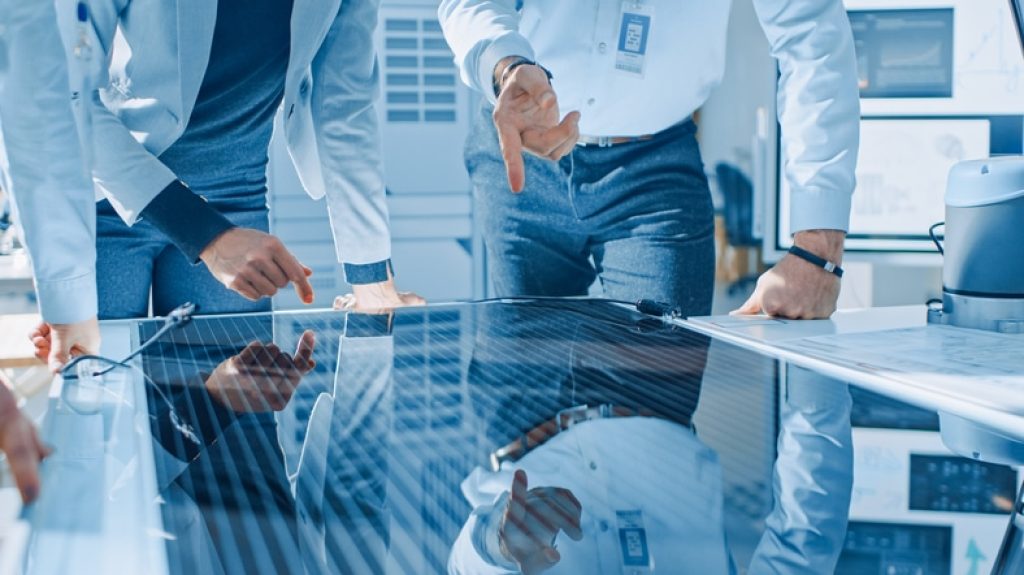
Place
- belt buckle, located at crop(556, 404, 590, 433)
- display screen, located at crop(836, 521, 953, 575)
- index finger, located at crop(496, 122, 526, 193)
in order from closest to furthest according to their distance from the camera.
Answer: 1. display screen, located at crop(836, 521, 953, 575)
2. belt buckle, located at crop(556, 404, 590, 433)
3. index finger, located at crop(496, 122, 526, 193)

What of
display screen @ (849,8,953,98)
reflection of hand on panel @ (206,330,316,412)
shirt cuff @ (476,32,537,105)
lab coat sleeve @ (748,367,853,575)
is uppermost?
display screen @ (849,8,953,98)

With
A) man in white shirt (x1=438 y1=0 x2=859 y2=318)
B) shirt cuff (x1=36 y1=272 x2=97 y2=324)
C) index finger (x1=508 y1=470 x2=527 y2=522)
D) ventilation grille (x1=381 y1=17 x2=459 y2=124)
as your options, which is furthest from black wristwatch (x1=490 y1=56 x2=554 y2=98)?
ventilation grille (x1=381 y1=17 x2=459 y2=124)

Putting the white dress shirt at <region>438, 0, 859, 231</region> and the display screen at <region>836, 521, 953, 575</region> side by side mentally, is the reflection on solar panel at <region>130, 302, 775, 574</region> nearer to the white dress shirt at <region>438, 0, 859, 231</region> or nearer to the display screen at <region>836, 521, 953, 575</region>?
the display screen at <region>836, 521, 953, 575</region>

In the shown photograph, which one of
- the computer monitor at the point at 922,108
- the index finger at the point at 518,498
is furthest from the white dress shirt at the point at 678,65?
the computer monitor at the point at 922,108

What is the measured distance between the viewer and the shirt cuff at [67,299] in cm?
105

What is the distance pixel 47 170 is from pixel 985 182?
3.55 ft

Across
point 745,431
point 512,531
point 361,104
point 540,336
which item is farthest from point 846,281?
Answer: point 512,531

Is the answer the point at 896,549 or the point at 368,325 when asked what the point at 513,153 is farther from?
the point at 896,549

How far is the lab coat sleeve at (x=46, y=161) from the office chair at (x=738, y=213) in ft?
8.11

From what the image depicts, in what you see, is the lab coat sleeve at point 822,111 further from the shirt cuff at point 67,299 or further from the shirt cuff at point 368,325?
the shirt cuff at point 67,299

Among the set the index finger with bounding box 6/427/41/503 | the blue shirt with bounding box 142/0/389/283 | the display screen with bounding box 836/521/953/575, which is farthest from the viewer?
the blue shirt with bounding box 142/0/389/283

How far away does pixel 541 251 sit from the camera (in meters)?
1.50

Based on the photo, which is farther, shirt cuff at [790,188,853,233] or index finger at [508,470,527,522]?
shirt cuff at [790,188,853,233]

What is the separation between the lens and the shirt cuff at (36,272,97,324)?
1.05 m
